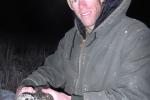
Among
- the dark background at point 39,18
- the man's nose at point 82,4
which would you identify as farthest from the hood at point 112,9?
the dark background at point 39,18

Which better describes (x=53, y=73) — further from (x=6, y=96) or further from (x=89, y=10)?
(x=6, y=96)

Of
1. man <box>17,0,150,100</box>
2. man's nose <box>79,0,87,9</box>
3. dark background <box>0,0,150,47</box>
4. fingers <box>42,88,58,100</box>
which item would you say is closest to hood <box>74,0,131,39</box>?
man <box>17,0,150,100</box>

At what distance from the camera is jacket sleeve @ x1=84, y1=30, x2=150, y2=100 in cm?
276

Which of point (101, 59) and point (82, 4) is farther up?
point (82, 4)

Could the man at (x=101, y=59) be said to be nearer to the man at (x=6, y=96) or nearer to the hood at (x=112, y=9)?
the hood at (x=112, y=9)

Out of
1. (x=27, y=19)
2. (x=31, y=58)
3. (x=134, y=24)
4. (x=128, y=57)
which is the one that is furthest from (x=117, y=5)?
(x=27, y=19)

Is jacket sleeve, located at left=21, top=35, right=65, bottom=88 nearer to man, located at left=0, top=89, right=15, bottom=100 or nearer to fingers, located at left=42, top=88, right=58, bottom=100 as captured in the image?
fingers, located at left=42, top=88, right=58, bottom=100

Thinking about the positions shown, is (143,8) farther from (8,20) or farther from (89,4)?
(89,4)

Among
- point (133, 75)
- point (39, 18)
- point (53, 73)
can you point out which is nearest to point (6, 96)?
point (53, 73)

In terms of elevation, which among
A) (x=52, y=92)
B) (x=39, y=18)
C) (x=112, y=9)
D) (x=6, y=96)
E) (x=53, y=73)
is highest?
(x=112, y=9)

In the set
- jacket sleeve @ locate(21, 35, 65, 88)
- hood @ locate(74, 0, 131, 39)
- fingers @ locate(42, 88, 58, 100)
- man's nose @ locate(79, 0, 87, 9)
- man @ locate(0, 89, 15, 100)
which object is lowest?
man @ locate(0, 89, 15, 100)

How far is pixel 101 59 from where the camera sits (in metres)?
3.14

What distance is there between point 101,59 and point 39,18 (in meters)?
8.14

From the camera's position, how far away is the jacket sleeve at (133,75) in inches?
109
